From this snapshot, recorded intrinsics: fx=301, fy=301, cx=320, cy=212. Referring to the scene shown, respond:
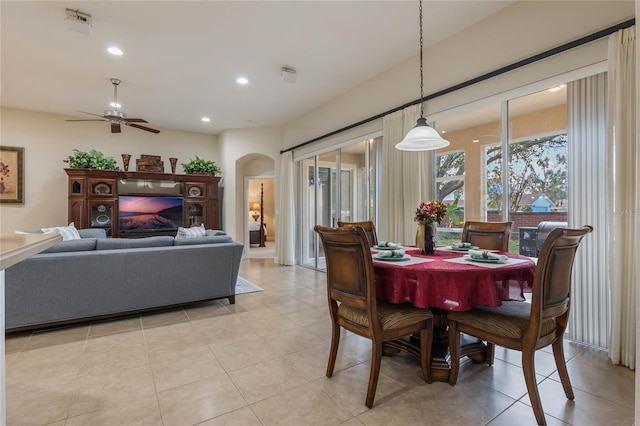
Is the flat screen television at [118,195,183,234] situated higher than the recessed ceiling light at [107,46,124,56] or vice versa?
the recessed ceiling light at [107,46,124,56]

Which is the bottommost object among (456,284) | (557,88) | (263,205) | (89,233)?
(456,284)

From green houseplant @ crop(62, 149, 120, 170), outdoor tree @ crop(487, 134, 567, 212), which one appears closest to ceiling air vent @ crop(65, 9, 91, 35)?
green houseplant @ crop(62, 149, 120, 170)

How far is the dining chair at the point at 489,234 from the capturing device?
2.69 m

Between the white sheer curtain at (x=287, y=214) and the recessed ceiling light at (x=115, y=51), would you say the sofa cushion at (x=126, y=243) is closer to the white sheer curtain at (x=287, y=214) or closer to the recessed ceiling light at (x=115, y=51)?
the recessed ceiling light at (x=115, y=51)

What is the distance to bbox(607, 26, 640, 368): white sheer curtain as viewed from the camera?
2195mm

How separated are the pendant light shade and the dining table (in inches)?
39.7

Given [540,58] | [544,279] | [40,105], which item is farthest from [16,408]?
[40,105]

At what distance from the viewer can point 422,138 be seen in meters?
2.46

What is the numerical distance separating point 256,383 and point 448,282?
1464 mm

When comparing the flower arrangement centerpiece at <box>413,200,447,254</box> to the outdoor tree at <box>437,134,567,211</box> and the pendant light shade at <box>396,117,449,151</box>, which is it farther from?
the outdoor tree at <box>437,134,567,211</box>

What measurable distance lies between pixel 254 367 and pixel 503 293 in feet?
6.02

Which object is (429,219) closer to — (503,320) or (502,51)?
(503,320)

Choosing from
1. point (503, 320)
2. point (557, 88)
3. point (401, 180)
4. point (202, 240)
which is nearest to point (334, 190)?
point (401, 180)

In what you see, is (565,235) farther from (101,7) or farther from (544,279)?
(101,7)
